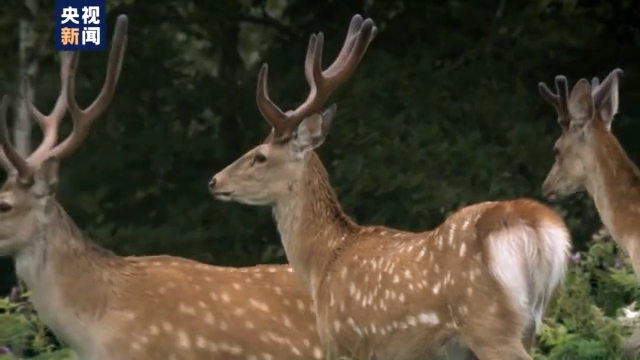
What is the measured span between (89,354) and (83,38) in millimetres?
8481

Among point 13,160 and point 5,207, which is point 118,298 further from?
point 13,160

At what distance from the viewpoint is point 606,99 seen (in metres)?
9.38

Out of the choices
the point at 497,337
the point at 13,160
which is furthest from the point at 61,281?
the point at 497,337

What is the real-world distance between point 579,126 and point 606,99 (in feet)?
0.75

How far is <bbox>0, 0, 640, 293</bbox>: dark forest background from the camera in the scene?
14883mm

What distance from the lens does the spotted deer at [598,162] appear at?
914 cm

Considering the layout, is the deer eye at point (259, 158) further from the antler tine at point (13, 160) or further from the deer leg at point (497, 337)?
the deer leg at point (497, 337)

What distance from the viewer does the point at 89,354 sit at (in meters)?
7.12

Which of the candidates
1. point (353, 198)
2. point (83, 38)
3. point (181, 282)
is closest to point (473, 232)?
point (181, 282)

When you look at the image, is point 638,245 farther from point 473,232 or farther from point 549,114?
point 549,114

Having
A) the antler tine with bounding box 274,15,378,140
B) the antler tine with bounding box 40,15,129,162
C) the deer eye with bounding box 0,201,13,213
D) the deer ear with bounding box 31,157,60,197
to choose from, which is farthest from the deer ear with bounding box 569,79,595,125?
the deer eye with bounding box 0,201,13,213

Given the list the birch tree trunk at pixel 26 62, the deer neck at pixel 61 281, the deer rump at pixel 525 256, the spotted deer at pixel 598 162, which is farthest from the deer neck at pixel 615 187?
the birch tree trunk at pixel 26 62

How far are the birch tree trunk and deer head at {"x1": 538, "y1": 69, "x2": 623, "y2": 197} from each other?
6343 millimetres

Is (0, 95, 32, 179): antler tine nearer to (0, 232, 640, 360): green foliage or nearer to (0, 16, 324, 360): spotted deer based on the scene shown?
(0, 16, 324, 360): spotted deer
